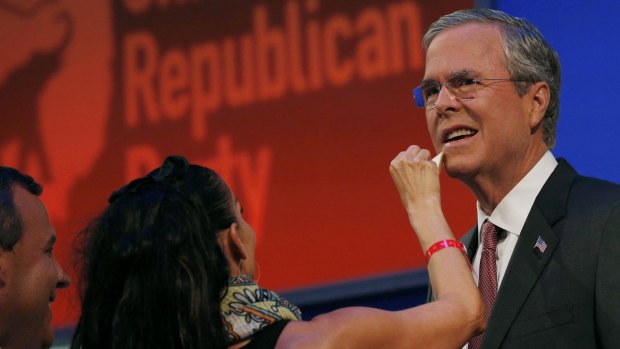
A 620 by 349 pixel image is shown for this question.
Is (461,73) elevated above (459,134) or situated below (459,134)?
above

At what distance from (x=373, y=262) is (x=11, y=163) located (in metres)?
1.53

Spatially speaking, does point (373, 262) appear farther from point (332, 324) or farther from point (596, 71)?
point (332, 324)

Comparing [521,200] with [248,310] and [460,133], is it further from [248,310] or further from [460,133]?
[248,310]

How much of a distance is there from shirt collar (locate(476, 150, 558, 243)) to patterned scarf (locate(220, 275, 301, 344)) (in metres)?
0.57

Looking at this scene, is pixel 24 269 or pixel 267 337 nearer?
pixel 267 337

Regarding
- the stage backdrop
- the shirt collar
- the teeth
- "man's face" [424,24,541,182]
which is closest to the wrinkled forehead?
"man's face" [424,24,541,182]

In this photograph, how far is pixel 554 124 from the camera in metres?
2.24

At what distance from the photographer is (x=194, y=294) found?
5.39 feet

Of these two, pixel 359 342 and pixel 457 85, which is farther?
pixel 457 85

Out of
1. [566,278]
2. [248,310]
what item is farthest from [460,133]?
[248,310]

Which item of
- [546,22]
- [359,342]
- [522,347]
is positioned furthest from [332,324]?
[546,22]

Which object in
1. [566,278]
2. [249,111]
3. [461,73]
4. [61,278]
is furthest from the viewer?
[249,111]

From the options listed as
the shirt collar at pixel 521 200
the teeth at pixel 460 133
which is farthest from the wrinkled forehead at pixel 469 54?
the shirt collar at pixel 521 200

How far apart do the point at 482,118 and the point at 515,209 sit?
0.21m
